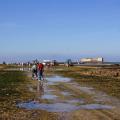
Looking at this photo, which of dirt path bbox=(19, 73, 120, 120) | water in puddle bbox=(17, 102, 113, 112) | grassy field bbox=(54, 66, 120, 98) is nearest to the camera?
dirt path bbox=(19, 73, 120, 120)

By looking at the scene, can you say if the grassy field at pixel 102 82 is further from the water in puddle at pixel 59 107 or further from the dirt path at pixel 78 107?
the water in puddle at pixel 59 107

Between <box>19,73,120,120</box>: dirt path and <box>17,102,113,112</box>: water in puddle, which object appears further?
<box>17,102,113,112</box>: water in puddle

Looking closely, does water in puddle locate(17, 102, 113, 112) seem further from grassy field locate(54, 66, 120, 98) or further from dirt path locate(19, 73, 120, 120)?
grassy field locate(54, 66, 120, 98)

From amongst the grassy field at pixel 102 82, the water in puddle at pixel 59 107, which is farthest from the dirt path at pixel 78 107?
the grassy field at pixel 102 82

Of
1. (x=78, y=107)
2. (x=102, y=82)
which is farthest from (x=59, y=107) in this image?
(x=102, y=82)

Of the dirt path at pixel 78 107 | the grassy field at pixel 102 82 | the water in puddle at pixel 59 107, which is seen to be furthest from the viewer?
the grassy field at pixel 102 82

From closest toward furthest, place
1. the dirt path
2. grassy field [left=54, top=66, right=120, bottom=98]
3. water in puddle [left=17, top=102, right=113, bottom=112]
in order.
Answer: the dirt path < water in puddle [left=17, top=102, right=113, bottom=112] < grassy field [left=54, top=66, right=120, bottom=98]

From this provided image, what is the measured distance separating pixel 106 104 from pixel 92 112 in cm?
338

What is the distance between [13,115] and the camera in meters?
18.5

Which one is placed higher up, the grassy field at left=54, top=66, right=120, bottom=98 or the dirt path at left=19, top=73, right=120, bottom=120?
the grassy field at left=54, top=66, right=120, bottom=98

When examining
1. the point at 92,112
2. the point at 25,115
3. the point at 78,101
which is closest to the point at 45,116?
the point at 25,115

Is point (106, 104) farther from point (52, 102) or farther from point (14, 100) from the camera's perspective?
point (14, 100)

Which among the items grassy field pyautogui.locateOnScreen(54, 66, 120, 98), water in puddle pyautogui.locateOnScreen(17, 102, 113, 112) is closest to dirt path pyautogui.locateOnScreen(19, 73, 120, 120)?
water in puddle pyautogui.locateOnScreen(17, 102, 113, 112)

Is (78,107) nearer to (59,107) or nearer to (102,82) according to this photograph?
(59,107)
